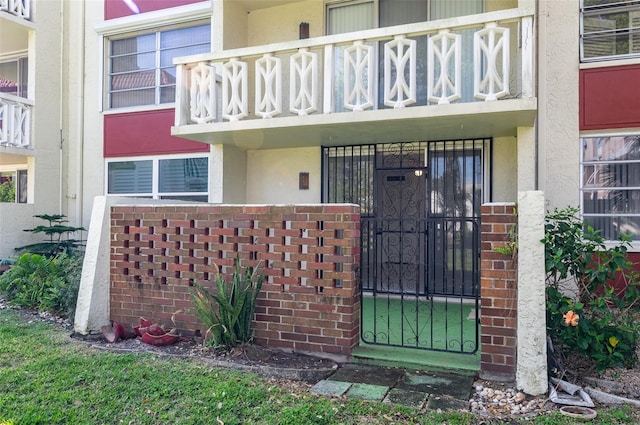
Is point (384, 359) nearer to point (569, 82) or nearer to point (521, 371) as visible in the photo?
point (521, 371)

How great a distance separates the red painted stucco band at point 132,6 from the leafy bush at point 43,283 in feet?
16.9

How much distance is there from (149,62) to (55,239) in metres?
4.32

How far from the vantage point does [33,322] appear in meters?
6.47

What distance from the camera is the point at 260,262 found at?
5359 mm

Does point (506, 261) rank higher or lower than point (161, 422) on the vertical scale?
higher

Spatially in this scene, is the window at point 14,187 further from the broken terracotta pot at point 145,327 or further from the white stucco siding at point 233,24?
the broken terracotta pot at point 145,327

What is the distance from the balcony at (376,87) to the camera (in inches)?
236

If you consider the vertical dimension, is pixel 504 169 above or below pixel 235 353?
above

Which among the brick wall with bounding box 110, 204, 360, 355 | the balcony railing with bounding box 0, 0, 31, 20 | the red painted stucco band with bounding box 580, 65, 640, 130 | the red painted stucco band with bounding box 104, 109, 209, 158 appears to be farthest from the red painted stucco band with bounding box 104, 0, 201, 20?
the red painted stucco band with bounding box 580, 65, 640, 130

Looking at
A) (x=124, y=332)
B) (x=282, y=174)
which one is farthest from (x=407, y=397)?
(x=282, y=174)

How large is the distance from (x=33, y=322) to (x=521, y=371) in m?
6.05

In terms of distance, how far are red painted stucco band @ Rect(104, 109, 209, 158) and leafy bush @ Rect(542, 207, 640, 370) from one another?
638cm

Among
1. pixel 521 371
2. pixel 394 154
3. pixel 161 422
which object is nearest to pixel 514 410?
pixel 521 371

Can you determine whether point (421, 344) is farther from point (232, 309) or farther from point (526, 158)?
point (526, 158)
